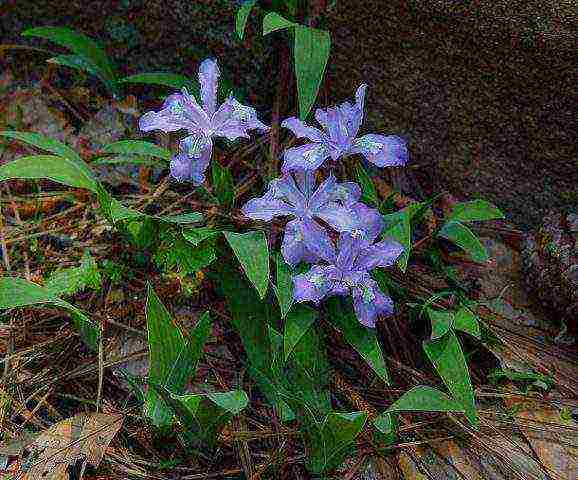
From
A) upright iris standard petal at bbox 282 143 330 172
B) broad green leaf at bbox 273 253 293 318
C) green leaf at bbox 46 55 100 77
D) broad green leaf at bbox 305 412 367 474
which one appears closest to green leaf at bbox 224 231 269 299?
broad green leaf at bbox 273 253 293 318

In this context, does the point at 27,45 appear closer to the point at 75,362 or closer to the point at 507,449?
the point at 75,362

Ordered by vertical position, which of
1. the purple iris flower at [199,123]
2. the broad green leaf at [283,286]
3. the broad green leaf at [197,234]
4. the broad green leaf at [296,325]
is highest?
the purple iris flower at [199,123]

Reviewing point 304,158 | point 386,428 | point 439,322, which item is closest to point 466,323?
point 439,322

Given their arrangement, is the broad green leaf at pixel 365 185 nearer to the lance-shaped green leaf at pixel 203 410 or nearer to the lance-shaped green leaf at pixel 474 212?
the lance-shaped green leaf at pixel 474 212

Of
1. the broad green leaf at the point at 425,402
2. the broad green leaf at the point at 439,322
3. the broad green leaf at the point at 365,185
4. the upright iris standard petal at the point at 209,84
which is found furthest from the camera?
the broad green leaf at the point at 365,185

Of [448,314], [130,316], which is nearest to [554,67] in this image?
[448,314]

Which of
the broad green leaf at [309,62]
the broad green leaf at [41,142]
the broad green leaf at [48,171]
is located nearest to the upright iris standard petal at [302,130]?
the broad green leaf at [309,62]
